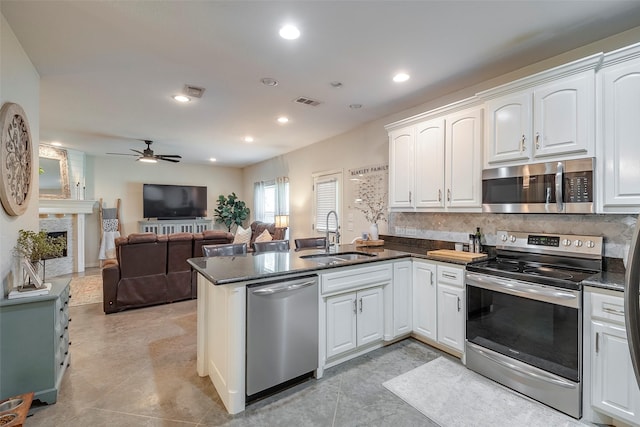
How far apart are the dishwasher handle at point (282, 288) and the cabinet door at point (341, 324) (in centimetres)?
31

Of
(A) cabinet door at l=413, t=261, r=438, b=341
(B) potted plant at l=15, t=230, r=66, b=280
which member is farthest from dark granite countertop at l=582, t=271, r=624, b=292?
(B) potted plant at l=15, t=230, r=66, b=280

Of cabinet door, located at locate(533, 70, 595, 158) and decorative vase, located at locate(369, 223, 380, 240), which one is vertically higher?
cabinet door, located at locate(533, 70, 595, 158)

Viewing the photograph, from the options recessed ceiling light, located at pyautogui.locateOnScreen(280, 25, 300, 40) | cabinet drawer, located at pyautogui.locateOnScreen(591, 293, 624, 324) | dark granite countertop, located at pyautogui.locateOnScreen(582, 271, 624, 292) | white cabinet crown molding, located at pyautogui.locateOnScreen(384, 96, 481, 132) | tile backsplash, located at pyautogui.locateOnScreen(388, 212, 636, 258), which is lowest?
Result: cabinet drawer, located at pyautogui.locateOnScreen(591, 293, 624, 324)

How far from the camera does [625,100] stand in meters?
1.95

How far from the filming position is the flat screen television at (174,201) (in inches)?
293

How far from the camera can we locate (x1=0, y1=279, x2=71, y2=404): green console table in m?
1.99

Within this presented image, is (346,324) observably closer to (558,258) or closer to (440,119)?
(558,258)

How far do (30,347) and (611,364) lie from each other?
3845 millimetres

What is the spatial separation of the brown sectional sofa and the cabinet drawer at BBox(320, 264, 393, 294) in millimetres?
2688

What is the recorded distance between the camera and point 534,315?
7.02 ft

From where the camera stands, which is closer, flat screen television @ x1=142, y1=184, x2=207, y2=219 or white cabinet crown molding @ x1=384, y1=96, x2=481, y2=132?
white cabinet crown molding @ x1=384, y1=96, x2=481, y2=132

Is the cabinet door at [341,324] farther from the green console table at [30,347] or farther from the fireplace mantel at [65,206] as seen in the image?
the fireplace mantel at [65,206]

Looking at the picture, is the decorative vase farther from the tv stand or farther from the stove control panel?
the tv stand

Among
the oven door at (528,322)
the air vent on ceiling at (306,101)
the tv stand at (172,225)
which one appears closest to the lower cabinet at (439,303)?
the oven door at (528,322)
